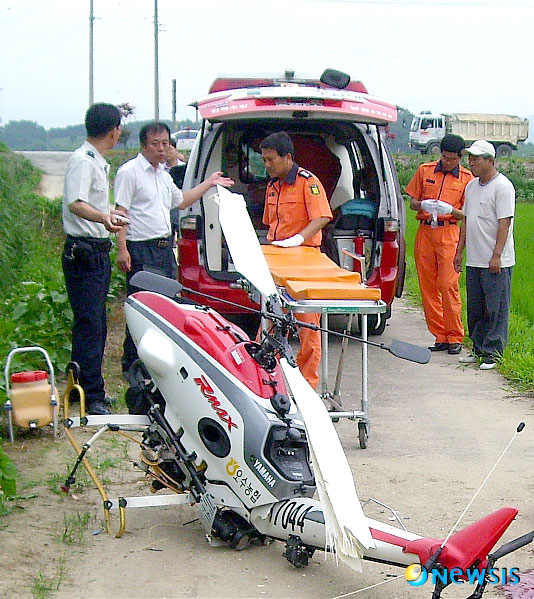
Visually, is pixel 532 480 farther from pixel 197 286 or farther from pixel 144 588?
pixel 197 286

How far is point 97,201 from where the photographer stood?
578 centimetres

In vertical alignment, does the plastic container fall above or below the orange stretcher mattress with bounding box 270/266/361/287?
below

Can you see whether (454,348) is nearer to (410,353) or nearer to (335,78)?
(335,78)

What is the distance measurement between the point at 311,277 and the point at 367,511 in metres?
1.29

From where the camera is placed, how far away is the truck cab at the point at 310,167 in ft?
23.3

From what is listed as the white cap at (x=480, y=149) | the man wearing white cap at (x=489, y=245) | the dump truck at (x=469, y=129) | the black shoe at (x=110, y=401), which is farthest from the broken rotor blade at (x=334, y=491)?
the dump truck at (x=469, y=129)

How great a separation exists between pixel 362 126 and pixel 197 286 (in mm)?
1999

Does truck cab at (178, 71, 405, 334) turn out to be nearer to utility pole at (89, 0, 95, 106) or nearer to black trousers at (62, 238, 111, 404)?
black trousers at (62, 238, 111, 404)

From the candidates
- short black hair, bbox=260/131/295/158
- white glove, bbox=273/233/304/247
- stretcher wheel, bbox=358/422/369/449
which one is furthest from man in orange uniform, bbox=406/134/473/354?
stretcher wheel, bbox=358/422/369/449

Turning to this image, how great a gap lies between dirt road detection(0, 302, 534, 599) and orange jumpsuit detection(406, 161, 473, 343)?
125cm

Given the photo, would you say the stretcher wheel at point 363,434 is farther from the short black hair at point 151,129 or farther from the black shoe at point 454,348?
the black shoe at point 454,348

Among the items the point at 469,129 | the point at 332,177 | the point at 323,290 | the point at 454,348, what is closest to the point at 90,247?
the point at 323,290

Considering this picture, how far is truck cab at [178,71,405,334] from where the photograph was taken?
7.11 metres

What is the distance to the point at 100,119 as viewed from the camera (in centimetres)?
578
